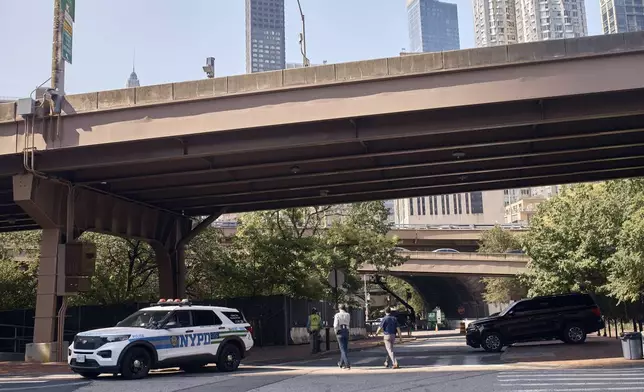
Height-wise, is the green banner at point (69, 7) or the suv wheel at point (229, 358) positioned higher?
the green banner at point (69, 7)

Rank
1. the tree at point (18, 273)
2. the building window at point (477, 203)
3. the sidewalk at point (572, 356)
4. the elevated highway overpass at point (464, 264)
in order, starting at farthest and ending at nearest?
the building window at point (477, 203) → the elevated highway overpass at point (464, 264) → the tree at point (18, 273) → the sidewalk at point (572, 356)

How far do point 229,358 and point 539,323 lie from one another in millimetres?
12309

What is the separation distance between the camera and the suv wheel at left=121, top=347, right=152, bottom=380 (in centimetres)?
1545

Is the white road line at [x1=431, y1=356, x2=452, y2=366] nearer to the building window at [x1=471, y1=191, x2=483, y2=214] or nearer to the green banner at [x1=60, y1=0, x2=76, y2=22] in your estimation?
the green banner at [x1=60, y1=0, x2=76, y2=22]

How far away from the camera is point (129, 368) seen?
15500 mm

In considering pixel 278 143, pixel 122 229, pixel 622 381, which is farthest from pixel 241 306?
pixel 622 381

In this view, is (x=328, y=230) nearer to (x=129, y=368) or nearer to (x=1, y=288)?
(x=1, y=288)

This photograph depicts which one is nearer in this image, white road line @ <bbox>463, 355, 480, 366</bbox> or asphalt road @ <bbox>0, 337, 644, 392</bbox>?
asphalt road @ <bbox>0, 337, 644, 392</bbox>

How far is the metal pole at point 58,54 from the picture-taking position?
942 inches

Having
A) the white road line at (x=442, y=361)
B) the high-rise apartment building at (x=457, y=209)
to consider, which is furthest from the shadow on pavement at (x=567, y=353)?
the high-rise apartment building at (x=457, y=209)

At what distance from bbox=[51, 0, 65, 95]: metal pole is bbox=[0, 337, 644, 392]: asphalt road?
1099 cm

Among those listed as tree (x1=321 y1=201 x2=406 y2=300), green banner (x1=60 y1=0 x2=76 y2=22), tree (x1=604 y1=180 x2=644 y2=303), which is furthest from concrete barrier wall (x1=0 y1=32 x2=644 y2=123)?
tree (x1=321 y1=201 x2=406 y2=300)

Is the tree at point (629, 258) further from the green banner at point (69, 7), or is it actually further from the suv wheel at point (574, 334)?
the green banner at point (69, 7)

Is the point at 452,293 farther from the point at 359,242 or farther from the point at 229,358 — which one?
the point at 229,358
